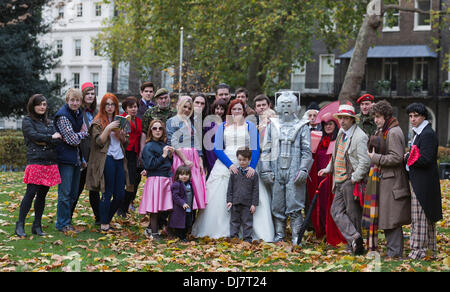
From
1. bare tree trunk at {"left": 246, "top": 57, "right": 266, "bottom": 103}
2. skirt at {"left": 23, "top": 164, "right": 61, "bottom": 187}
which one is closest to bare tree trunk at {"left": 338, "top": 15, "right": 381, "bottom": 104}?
bare tree trunk at {"left": 246, "top": 57, "right": 266, "bottom": 103}

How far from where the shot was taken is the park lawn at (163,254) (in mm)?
6973

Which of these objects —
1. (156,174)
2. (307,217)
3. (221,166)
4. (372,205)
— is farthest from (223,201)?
(372,205)

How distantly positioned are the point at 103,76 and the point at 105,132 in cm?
4878

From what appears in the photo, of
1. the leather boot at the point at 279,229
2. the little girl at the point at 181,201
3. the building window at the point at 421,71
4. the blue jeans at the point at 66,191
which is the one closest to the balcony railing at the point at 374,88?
the building window at the point at 421,71

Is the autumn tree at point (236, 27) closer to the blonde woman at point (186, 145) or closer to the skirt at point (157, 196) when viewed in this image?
the blonde woman at point (186, 145)

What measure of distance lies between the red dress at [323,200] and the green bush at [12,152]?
15203 millimetres

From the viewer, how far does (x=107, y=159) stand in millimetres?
9211

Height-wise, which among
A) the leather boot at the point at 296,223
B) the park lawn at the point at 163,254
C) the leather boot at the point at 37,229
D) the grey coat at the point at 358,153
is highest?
the grey coat at the point at 358,153

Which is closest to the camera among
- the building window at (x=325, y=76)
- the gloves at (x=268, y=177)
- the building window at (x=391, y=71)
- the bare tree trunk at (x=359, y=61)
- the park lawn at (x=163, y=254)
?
the park lawn at (x=163, y=254)

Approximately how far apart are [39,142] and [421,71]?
3828 cm

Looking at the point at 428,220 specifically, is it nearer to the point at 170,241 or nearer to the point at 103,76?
the point at 170,241

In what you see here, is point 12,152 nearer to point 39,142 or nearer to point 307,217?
point 39,142

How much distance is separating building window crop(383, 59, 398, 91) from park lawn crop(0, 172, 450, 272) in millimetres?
34658
